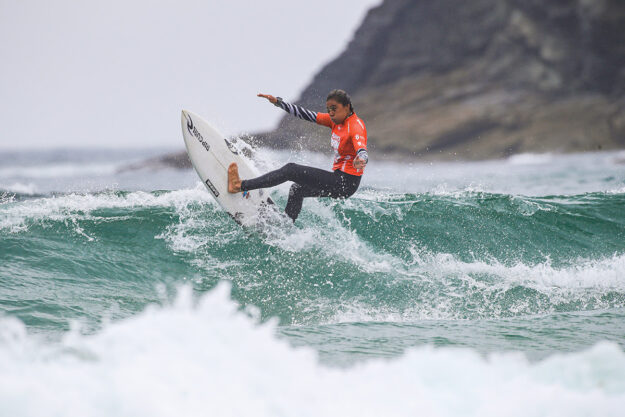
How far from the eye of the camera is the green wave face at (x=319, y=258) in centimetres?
531

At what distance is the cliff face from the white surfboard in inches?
1147

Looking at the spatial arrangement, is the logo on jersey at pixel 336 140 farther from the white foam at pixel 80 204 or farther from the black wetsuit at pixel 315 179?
the white foam at pixel 80 204

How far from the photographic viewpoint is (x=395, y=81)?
51844 millimetres

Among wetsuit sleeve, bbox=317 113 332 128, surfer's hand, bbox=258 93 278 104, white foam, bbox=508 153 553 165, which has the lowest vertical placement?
wetsuit sleeve, bbox=317 113 332 128

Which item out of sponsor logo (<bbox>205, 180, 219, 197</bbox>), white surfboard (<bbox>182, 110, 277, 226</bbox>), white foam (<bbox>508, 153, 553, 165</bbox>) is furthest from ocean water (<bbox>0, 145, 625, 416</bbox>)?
white foam (<bbox>508, 153, 553, 165</bbox>)

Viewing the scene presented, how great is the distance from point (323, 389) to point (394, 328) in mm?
1586

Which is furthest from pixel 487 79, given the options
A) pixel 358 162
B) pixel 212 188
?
pixel 358 162

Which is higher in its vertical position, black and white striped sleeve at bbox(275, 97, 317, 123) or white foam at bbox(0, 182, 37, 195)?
black and white striped sleeve at bbox(275, 97, 317, 123)

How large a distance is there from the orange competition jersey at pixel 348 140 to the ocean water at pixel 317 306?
935 millimetres

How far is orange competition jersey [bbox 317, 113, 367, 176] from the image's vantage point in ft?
19.0

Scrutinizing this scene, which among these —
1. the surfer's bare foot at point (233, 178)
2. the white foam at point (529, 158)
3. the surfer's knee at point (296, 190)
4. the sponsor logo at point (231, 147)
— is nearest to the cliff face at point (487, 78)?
the white foam at point (529, 158)

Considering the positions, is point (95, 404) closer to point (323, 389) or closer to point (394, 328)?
point (323, 389)

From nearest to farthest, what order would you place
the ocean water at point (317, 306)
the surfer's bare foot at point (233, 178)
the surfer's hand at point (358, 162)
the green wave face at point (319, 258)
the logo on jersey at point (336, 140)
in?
the ocean water at point (317, 306), the green wave face at point (319, 258), the surfer's hand at point (358, 162), the logo on jersey at point (336, 140), the surfer's bare foot at point (233, 178)

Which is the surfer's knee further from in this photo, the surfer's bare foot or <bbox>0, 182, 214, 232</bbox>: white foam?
<bbox>0, 182, 214, 232</bbox>: white foam
